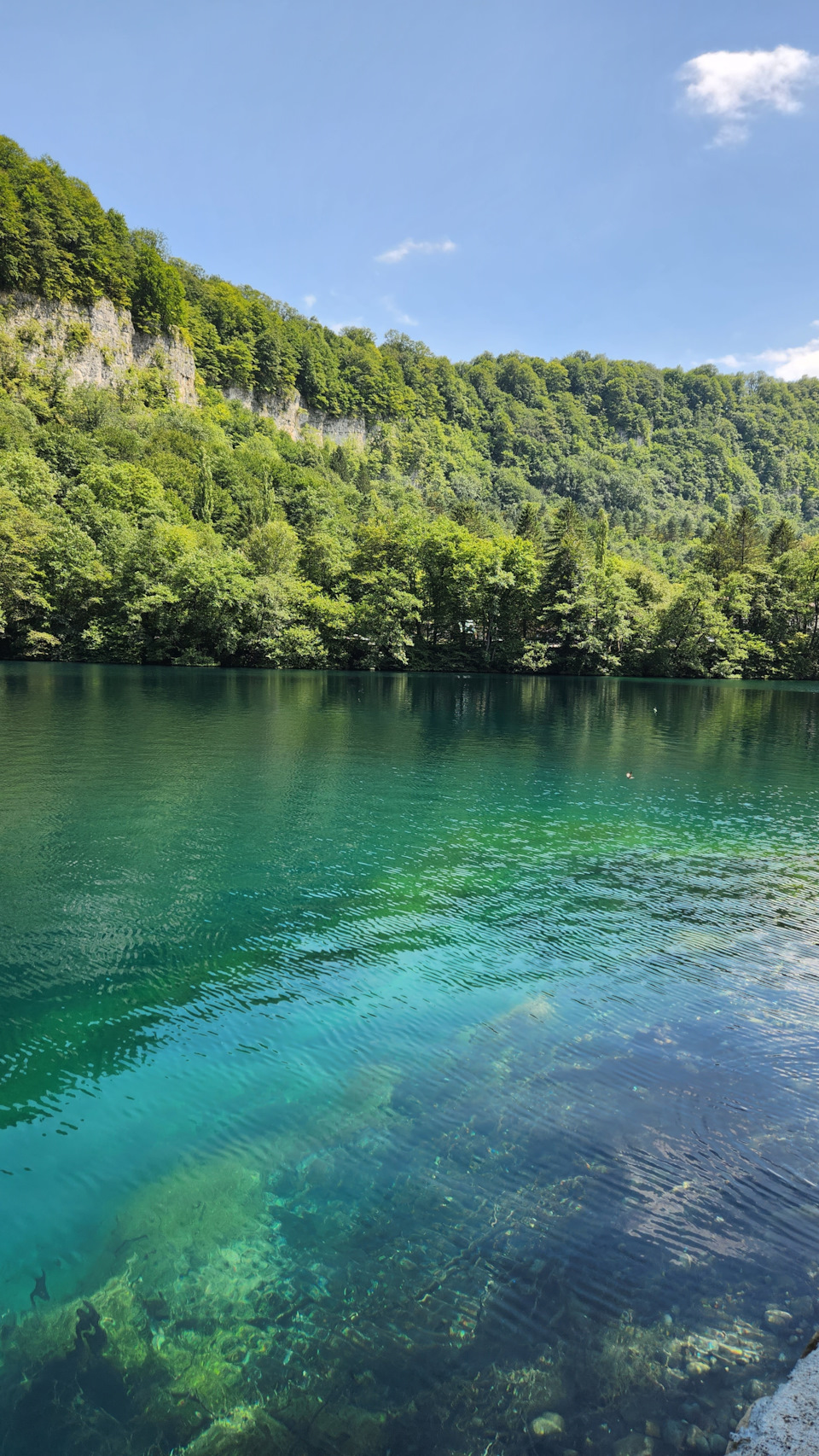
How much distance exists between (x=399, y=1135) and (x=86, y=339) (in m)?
125

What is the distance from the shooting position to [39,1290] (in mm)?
4316

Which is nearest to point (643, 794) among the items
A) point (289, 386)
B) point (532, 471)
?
point (289, 386)

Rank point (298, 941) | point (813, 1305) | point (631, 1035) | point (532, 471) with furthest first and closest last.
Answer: point (532, 471), point (298, 941), point (631, 1035), point (813, 1305)

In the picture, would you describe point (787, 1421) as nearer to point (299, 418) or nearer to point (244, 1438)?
point (244, 1438)

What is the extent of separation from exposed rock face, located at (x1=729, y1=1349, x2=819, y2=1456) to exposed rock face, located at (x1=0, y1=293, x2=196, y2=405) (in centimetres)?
12199

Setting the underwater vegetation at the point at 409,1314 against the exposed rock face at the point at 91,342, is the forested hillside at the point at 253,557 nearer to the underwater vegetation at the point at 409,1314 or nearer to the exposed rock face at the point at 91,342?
the exposed rock face at the point at 91,342

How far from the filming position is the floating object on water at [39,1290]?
4.26m

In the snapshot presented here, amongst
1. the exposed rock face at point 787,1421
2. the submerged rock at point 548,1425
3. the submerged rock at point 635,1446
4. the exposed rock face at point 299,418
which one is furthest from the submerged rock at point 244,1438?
the exposed rock face at point 299,418

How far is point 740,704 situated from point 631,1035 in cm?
4304

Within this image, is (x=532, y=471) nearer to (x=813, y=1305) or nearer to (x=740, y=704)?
(x=740, y=704)

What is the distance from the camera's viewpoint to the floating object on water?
4.26m

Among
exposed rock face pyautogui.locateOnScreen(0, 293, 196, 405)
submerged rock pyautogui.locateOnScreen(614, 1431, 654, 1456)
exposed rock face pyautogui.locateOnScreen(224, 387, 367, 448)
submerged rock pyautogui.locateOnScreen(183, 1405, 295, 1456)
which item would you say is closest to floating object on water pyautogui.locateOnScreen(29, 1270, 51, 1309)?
submerged rock pyautogui.locateOnScreen(183, 1405, 295, 1456)

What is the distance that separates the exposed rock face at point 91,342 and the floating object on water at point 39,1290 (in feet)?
390

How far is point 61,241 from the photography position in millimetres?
105312
